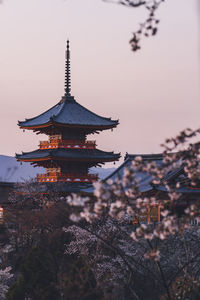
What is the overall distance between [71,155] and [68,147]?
3.27ft

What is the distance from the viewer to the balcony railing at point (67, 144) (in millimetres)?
43594

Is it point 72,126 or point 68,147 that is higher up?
point 72,126

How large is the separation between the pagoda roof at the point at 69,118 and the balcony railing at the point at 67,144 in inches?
52.4

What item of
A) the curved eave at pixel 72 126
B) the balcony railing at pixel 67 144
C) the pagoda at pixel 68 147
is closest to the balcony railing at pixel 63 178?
the pagoda at pixel 68 147

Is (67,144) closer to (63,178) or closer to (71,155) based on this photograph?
(71,155)

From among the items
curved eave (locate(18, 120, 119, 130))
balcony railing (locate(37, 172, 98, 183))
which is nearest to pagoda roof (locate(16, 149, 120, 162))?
balcony railing (locate(37, 172, 98, 183))

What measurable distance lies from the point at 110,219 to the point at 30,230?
7.48 m

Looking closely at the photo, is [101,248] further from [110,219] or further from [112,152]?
[112,152]

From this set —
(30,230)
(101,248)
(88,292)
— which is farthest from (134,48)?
(30,230)

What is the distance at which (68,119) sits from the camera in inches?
1726

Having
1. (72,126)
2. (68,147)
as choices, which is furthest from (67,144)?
(72,126)

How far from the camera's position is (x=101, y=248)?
25.7m

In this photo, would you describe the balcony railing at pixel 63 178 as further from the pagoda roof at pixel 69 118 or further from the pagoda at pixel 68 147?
the pagoda roof at pixel 69 118

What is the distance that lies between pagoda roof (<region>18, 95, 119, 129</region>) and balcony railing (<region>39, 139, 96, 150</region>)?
1332 mm
